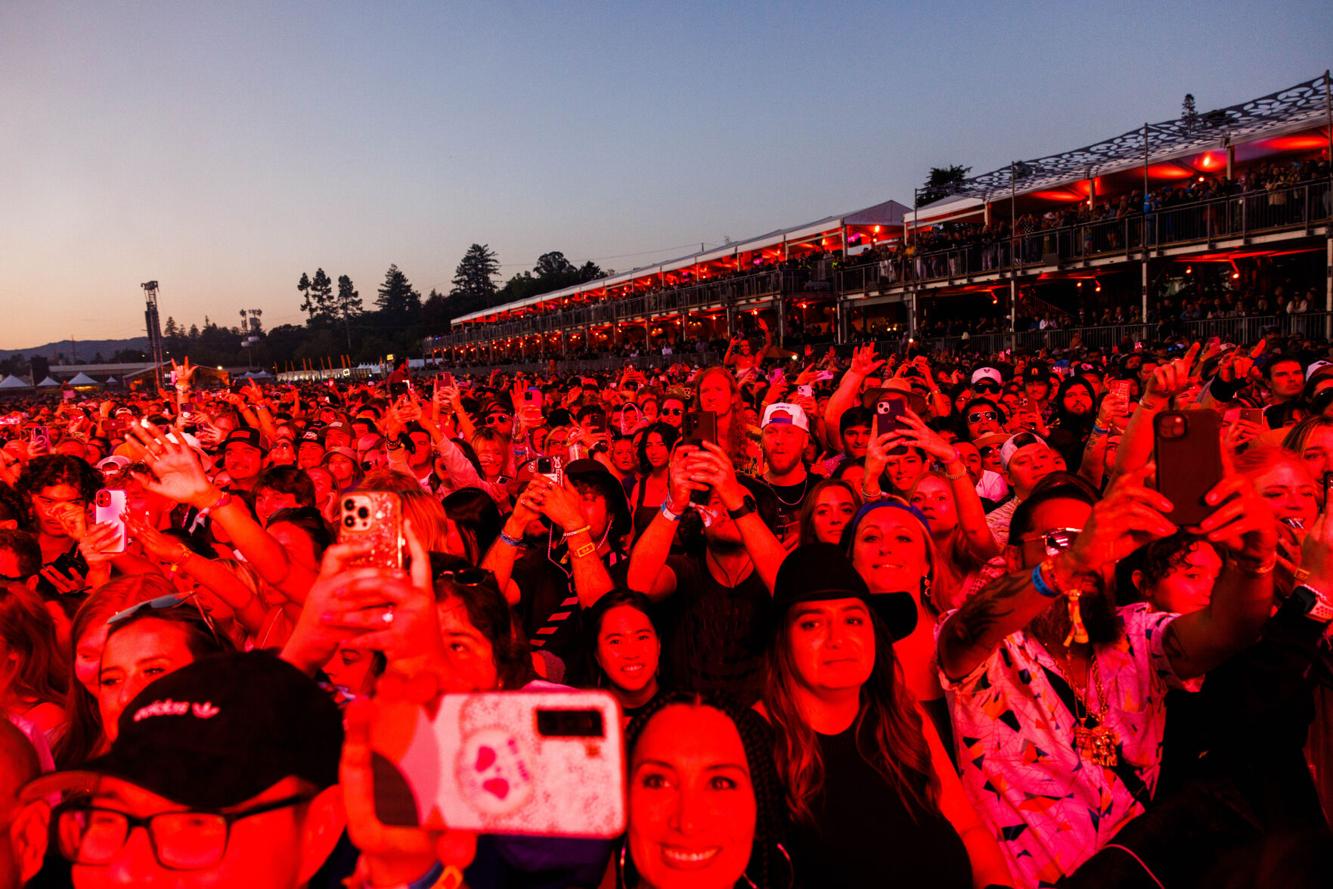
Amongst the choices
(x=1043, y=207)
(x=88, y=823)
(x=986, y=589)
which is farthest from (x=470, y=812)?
(x=1043, y=207)

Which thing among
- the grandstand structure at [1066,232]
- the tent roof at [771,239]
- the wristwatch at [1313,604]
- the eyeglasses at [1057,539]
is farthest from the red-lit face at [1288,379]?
the tent roof at [771,239]

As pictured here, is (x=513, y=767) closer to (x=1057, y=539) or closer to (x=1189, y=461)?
(x=1189, y=461)

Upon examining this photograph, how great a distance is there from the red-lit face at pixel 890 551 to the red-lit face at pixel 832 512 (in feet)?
2.07

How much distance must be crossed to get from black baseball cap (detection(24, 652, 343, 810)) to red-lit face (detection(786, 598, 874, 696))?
1389 mm

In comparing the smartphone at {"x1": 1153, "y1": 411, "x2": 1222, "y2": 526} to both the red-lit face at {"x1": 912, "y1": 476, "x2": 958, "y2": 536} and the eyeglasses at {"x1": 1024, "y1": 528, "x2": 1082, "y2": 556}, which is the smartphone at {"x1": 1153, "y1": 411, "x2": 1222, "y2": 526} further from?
the red-lit face at {"x1": 912, "y1": 476, "x2": 958, "y2": 536}

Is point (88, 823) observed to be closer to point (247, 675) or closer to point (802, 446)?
point (247, 675)

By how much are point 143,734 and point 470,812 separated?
0.59m

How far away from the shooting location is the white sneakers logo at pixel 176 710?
129cm

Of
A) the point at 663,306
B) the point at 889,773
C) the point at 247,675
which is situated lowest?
the point at 889,773

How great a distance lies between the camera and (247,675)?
1337 mm

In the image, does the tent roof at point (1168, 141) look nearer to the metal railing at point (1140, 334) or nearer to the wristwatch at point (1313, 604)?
the metal railing at point (1140, 334)

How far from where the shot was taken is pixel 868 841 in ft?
7.35

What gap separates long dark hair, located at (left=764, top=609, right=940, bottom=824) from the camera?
2.31 meters

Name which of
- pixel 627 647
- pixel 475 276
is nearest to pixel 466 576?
pixel 627 647
